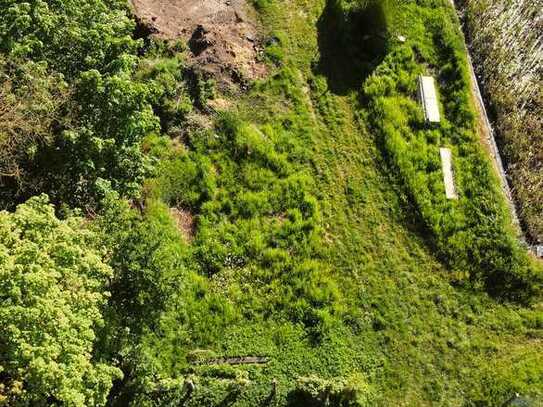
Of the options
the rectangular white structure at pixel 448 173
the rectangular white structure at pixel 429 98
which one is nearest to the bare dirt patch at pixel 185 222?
the rectangular white structure at pixel 448 173

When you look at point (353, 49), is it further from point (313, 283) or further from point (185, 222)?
point (313, 283)

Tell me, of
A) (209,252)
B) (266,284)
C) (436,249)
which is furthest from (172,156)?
(436,249)

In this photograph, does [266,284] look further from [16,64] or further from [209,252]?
[16,64]

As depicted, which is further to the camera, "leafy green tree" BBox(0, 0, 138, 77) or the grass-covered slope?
"leafy green tree" BBox(0, 0, 138, 77)

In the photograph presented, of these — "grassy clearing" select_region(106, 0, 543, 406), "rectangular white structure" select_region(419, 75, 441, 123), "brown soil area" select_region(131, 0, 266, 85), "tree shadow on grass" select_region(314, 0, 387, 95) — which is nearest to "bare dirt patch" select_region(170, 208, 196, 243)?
"grassy clearing" select_region(106, 0, 543, 406)

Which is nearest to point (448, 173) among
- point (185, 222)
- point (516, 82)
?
point (516, 82)

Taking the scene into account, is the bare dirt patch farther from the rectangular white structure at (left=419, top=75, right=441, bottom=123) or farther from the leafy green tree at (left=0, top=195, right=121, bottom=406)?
the rectangular white structure at (left=419, top=75, right=441, bottom=123)

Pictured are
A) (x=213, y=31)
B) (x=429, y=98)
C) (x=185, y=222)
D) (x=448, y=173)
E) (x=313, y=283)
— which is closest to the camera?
(x=313, y=283)
